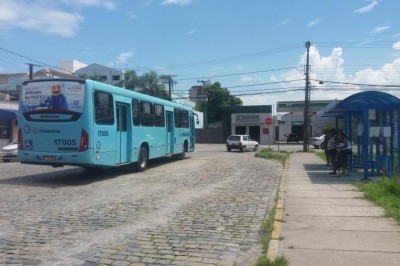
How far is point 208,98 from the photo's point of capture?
7800cm

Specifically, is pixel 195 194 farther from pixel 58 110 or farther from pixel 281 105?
pixel 281 105

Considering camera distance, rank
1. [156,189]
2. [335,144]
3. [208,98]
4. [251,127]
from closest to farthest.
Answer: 1. [156,189]
2. [335,144]
3. [251,127]
4. [208,98]

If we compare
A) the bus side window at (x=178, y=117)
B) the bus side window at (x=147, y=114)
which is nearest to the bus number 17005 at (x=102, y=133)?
the bus side window at (x=147, y=114)

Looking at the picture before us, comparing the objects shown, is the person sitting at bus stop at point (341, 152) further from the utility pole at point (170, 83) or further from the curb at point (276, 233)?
the utility pole at point (170, 83)

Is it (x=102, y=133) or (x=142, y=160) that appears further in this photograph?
(x=142, y=160)

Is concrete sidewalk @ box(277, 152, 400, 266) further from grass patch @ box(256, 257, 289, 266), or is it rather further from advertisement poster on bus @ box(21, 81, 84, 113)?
advertisement poster on bus @ box(21, 81, 84, 113)

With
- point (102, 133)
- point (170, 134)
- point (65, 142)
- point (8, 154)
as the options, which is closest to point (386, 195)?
point (102, 133)

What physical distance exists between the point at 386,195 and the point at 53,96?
10004 millimetres

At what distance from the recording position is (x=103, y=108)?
14688 millimetres

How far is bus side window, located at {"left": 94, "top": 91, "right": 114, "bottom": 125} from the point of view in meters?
14.2

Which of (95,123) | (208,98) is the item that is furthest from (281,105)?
(95,123)

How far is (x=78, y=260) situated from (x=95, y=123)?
27.9 ft

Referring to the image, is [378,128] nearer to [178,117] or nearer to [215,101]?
[178,117]

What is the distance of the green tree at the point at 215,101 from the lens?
77.6 m
